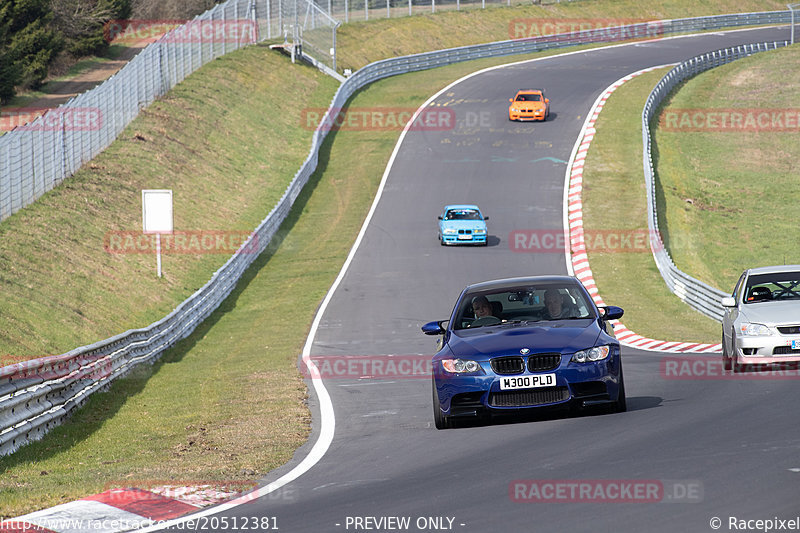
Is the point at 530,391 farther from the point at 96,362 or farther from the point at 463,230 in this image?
the point at 463,230

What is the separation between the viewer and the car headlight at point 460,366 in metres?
11.4

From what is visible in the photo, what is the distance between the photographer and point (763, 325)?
15.5 m

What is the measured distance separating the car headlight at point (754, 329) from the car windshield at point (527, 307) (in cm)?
397

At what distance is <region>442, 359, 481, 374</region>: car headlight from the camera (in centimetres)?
1135

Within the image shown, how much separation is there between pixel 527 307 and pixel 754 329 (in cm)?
448

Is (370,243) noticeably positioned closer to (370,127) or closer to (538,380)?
(370,127)

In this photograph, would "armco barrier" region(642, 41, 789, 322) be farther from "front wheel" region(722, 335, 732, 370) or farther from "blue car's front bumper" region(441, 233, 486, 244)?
"front wheel" region(722, 335, 732, 370)

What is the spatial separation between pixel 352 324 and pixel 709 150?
99.9ft

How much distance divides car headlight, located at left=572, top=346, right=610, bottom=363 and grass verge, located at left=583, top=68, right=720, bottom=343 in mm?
12763

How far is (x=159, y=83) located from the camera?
1889 inches

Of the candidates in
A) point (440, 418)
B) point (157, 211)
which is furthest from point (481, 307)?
point (157, 211)

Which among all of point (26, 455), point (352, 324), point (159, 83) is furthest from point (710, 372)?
point (159, 83)

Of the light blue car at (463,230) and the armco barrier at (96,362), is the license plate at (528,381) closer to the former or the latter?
the armco barrier at (96,362)

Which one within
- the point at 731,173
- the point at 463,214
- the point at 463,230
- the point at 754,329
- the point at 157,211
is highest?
the point at 731,173
